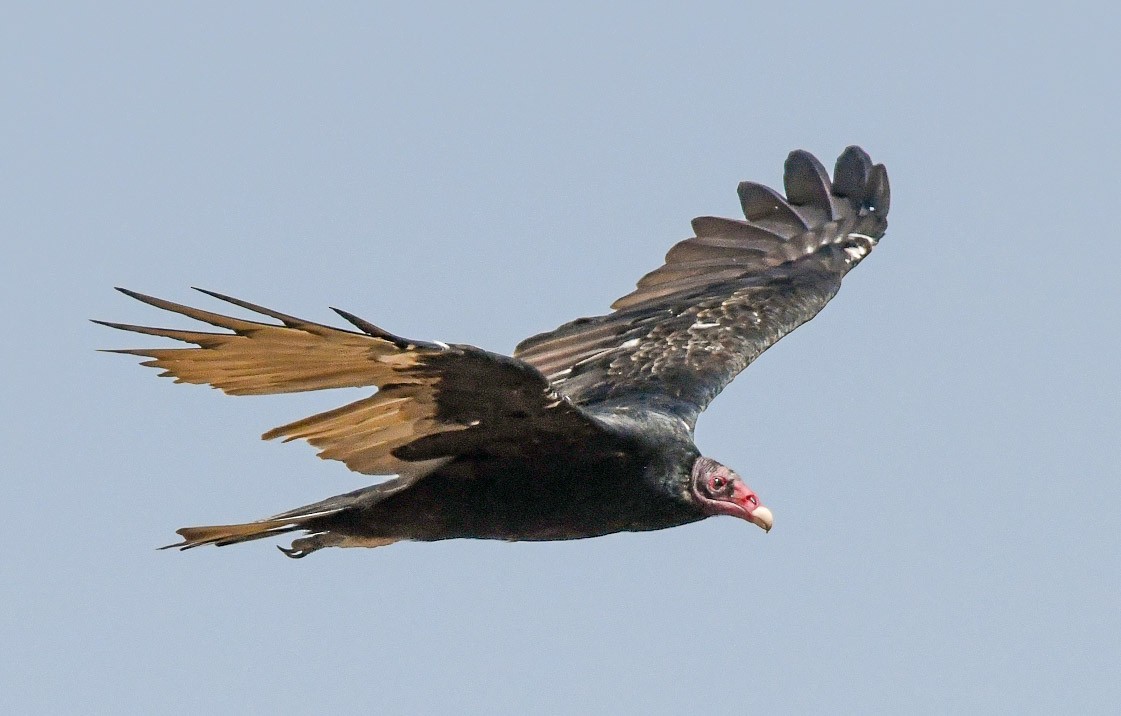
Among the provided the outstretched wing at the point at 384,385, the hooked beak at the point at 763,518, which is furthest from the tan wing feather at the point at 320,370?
the hooked beak at the point at 763,518

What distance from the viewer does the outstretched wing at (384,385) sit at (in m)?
5.46

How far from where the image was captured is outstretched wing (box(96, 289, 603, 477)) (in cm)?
546

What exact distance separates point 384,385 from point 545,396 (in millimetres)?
559

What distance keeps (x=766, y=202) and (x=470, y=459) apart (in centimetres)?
382

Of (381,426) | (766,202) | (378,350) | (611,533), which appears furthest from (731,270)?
(378,350)

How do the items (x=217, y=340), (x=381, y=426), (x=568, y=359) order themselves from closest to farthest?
(x=217, y=340), (x=381, y=426), (x=568, y=359)

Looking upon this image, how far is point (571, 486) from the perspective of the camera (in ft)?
21.7

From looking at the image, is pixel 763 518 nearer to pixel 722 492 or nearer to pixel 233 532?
pixel 722 492

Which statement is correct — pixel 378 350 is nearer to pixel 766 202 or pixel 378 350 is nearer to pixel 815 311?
pixel 815 311

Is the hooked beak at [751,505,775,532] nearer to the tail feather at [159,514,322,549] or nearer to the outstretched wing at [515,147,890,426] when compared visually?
the outstretched wing at [515,147,890,426]

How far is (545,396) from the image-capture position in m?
5.88

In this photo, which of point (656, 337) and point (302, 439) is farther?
point (656, 337)

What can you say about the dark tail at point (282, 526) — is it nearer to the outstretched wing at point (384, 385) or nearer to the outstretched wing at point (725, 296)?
the outstretched wing at point (384, 385)

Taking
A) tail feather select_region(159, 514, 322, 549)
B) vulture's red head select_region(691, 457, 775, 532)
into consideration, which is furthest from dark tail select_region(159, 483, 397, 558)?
vulture's red head select_region(691, 457, 775, 532)
